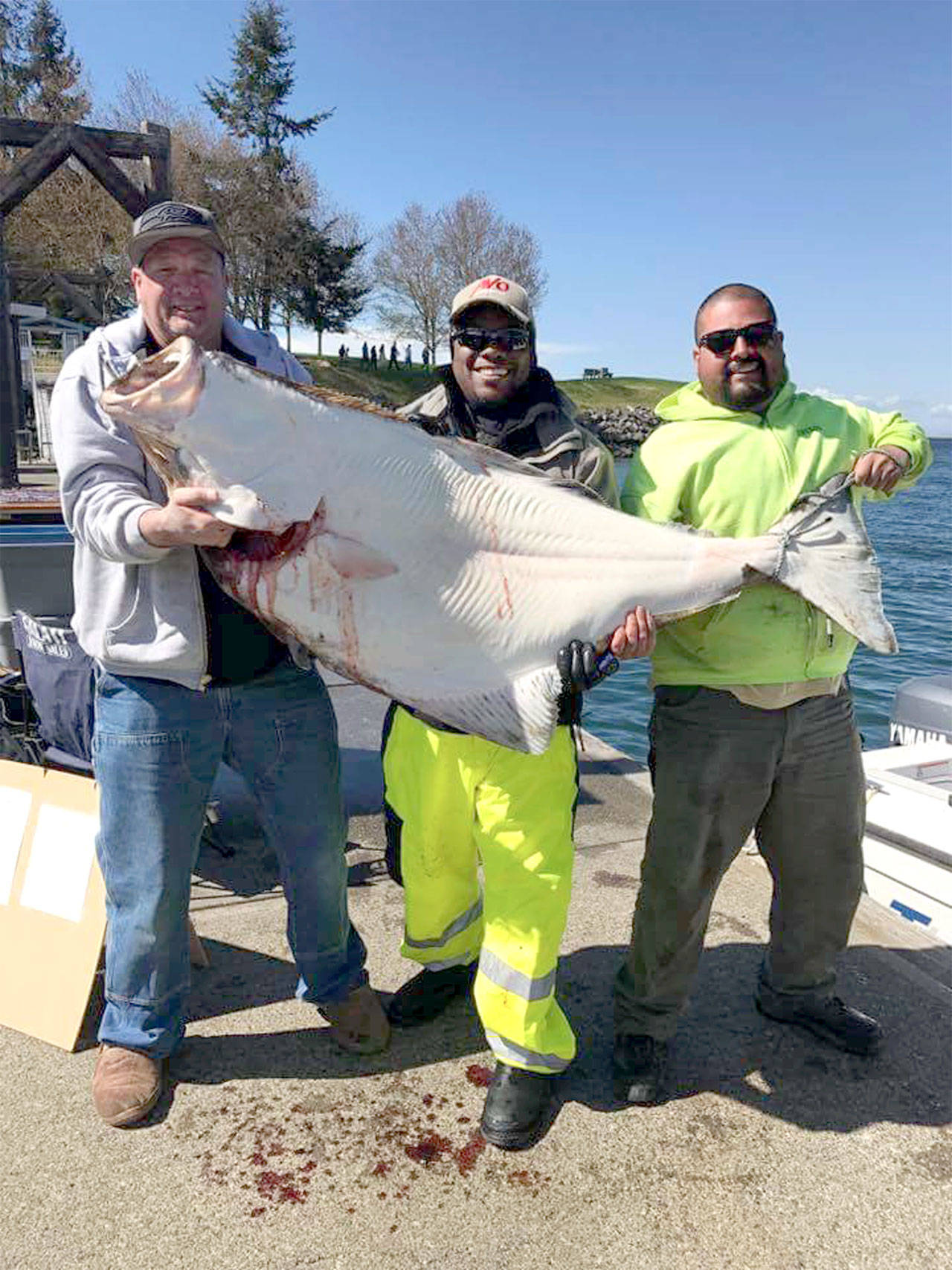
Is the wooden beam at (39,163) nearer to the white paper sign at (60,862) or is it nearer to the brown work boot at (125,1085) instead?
the white paper sign at (60,862)

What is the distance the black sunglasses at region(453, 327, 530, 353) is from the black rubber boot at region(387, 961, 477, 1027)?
1.96m

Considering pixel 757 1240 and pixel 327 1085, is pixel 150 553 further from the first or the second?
pixel 757 1240

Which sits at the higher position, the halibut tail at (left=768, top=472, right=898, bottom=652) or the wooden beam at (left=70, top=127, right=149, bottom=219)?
the wooden beam at (left=70, top=127, right=149, bottom=219)

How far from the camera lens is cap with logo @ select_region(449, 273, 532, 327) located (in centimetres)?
250

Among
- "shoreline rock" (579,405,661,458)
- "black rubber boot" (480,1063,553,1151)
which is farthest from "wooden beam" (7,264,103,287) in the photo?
"shoreline rock" (579,405,661,458)

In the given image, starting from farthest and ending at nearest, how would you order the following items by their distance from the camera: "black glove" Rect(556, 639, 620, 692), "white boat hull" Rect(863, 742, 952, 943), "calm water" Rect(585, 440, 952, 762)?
"calm water" Rect(585, 440, 952, 762)
"white boat hull" Rect(863, 742, 952, 943)
"black glove" Rect(556, 639, 620, 692)

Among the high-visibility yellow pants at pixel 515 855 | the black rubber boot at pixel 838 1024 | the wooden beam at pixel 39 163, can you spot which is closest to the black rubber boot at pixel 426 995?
the high-visibility yellow pants at pixel 515 855

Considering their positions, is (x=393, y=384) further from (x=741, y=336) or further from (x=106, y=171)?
(x=741, y=336)

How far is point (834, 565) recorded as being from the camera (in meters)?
2.37

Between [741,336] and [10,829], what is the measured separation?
112 inches

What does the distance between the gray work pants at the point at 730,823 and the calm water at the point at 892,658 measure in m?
2.03

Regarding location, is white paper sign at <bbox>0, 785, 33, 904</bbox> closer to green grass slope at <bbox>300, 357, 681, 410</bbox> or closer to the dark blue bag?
the dark blue bag

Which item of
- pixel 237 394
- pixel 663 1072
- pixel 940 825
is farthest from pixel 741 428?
pixel 940 825

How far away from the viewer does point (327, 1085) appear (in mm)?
2668
